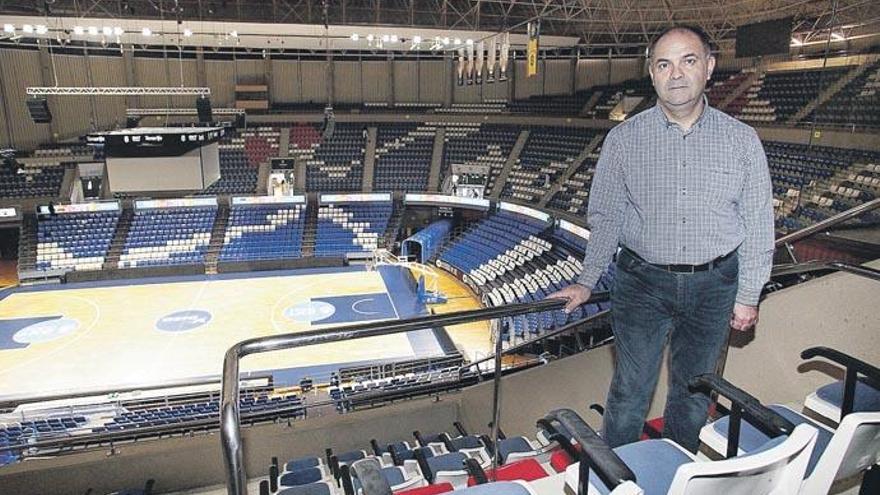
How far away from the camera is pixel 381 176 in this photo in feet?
84.4

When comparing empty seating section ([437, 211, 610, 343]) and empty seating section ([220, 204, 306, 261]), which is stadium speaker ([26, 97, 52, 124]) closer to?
empty seating section ([220, 204, 306, 261])

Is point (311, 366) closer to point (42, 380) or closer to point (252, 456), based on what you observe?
point (42, 380)

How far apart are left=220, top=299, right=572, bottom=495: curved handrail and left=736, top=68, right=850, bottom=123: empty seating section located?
18.9m

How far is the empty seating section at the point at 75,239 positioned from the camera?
65.2 ft

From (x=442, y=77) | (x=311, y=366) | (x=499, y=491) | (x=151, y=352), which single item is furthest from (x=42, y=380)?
(x=442, y=77)

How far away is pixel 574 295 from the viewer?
94.7 inches

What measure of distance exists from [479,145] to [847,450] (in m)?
25.2

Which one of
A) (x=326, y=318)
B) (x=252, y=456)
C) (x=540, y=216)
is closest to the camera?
(x=252, y=456)

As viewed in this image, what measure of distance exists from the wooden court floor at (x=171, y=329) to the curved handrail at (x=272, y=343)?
35.1 feet

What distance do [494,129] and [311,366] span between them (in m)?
17.4

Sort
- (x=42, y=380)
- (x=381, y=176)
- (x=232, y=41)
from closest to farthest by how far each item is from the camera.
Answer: (x=42, y=380) < (x=232, y=41) < (x=381, y=176)

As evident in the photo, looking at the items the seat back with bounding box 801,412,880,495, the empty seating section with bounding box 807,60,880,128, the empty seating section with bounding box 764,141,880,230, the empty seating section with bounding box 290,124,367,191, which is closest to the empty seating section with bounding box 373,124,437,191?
the empty seating section with bounding box 290,124,367,191

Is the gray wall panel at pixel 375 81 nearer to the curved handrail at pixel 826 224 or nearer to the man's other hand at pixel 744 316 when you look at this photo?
the curved handrail at pixel 826 224

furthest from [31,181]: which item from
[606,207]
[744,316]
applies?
[744,316]
